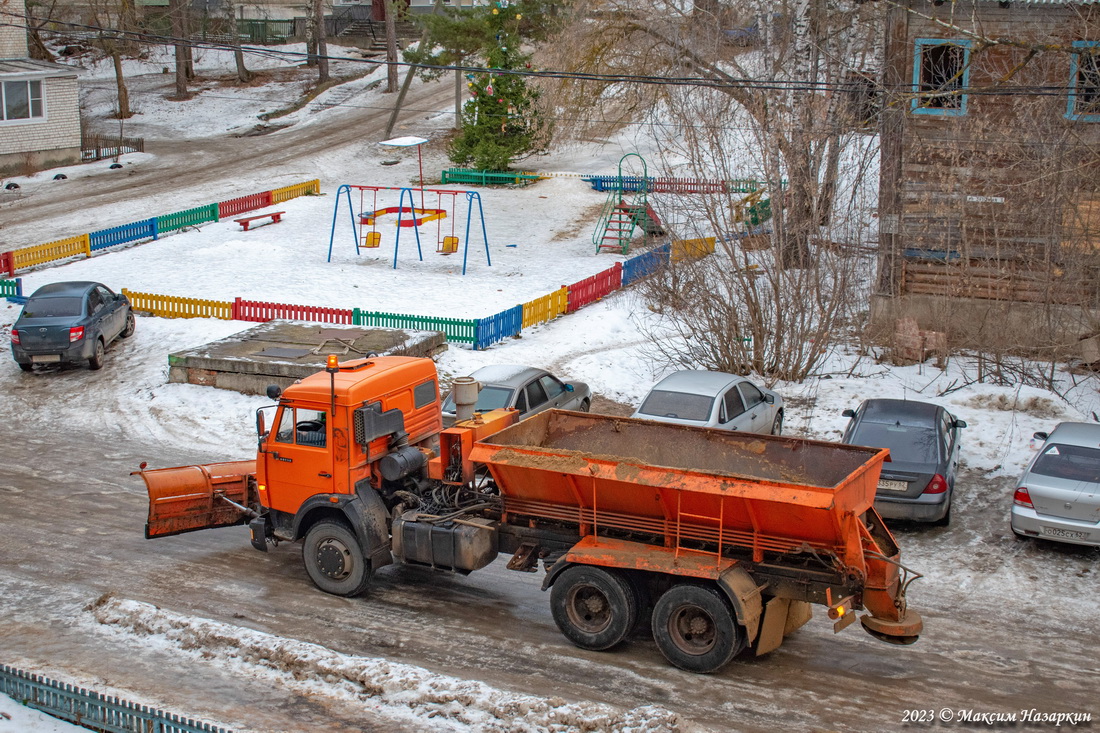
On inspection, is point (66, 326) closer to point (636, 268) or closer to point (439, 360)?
point (439, 360)

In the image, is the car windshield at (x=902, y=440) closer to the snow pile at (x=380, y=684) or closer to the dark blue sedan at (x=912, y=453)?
the dark blue sedan at (x=912, y=453)

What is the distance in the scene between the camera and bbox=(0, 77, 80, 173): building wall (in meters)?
36.5

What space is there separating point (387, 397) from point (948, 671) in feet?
20.3

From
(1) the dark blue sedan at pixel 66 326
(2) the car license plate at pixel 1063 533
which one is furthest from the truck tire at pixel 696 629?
(1) the dark blue sedan at pixel 66 326

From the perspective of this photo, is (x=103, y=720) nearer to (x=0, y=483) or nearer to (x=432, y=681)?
(x=432, y=681)

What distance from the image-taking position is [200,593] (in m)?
11.0

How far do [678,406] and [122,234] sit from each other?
1936 centimetres

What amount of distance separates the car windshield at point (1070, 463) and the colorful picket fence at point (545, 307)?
11425mm

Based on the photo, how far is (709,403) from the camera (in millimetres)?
14406

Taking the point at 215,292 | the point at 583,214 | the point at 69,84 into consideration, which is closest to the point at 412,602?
the point at 215,292

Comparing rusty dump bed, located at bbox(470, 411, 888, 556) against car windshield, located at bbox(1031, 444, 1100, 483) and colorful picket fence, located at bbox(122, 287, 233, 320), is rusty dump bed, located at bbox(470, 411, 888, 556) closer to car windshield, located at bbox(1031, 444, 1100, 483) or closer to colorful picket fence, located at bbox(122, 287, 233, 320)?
car windshield, located at bbox(1031, 444, 1100, 483)

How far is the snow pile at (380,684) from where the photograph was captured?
8.23 meters

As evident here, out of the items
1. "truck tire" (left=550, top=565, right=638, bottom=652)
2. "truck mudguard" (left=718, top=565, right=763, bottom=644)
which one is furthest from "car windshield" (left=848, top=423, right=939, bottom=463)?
"truck tire" (left=550, top=565, right=638, bottom=652)

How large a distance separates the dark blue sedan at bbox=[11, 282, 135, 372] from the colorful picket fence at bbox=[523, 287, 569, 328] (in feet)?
27.1
